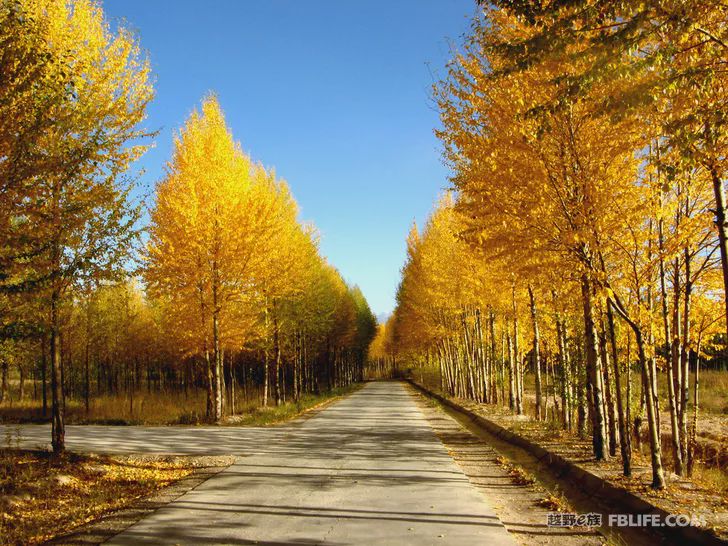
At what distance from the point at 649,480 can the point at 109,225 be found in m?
9.34

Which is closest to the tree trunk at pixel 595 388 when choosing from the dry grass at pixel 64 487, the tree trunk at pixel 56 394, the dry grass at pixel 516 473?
the dry grass at pixel 516 473

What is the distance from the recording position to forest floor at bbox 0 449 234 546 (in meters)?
5.96

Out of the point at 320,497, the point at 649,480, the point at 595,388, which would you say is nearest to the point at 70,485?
the point at 320,497

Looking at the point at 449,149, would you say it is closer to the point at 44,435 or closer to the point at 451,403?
the point at 44,435

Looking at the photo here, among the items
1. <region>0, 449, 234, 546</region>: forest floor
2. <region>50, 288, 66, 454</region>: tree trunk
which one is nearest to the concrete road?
<region>0, 449, 234, 546</region>: forest floor

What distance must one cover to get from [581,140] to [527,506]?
17.3ft

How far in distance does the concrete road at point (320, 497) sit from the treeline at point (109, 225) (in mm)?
3289

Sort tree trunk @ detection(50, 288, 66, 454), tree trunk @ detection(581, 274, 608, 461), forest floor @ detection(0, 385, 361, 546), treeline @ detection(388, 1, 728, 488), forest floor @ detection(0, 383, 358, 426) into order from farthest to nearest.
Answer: forest floor @ detection(0, 383, 358, 426)
tree trunk @ detection(50, 288, 66, 454)
tree trunk @ detection(581, 274, 608, 461)
forest floor @ detection(0, 385, 361, 546)
treeline @ detection(388, 1, 728, 488)

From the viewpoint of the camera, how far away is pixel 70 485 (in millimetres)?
7418

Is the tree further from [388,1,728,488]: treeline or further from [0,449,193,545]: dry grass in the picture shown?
[388,1,728,488]: treeline

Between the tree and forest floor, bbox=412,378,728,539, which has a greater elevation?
the tree

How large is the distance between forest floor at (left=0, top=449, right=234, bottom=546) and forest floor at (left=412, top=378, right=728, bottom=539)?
648 centimetres

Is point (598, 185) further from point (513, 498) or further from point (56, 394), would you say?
point (56, 394)

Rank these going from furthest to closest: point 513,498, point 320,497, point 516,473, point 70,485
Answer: point 516,473 → point 70,485 → point 513,498 → point 320,497
